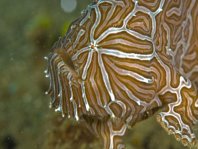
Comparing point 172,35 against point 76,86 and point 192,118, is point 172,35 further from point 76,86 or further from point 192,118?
point 76,86

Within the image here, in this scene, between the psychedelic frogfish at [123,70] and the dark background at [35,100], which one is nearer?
the psychedelic frogfish at [123,70]

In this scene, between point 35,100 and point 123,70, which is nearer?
point 123,70

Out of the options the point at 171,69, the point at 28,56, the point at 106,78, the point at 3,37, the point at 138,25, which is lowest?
Answer: the point at 171,69

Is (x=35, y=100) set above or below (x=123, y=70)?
above

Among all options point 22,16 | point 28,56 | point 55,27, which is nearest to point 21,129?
point 28,56

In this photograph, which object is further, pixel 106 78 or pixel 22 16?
pixel 22 16

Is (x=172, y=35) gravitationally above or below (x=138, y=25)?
below

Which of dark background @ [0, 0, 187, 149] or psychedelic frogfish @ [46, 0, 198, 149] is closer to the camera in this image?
psychedelic frogfish @ [46, 0, 198, 149]

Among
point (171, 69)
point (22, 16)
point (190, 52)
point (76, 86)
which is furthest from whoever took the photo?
point (22, 16)
